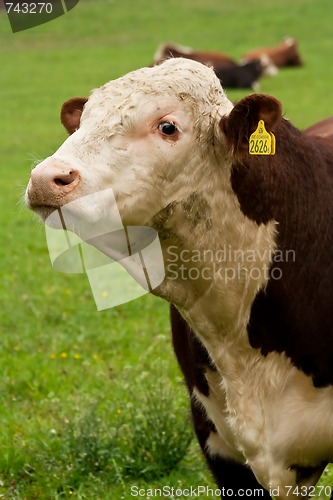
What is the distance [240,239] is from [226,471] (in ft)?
3.35

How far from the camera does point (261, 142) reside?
3.39m

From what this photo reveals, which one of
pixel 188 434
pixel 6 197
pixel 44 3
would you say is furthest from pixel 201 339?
pixel 44 3

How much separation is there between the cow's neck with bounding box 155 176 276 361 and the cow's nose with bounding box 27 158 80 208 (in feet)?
1.39

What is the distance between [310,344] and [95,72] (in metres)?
23.0

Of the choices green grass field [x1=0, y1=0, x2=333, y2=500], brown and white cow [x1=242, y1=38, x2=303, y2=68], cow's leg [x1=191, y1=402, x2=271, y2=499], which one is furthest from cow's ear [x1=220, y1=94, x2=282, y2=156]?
brown and white cow [x1=242, y1=38, x2=303, y2=68]

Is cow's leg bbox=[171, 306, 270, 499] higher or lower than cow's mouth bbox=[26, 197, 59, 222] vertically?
lower

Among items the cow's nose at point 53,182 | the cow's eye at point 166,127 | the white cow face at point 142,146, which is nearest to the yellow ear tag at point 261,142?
the white cow face at point 142,146

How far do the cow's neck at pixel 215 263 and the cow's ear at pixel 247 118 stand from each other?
7.7 inches

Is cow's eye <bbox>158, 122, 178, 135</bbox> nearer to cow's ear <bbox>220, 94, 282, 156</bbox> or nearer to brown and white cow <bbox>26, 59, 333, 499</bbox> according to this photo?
brown and white cow <bbox>26, 59, 333, 499</bbox>

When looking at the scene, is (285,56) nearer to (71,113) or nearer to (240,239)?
(71,113)

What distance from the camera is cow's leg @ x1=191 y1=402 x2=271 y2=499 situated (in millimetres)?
4020

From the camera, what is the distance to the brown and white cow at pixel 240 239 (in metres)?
3.33

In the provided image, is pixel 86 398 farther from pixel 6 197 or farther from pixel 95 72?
pixel 95 72

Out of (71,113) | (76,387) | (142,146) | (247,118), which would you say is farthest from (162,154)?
(76,387)
